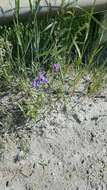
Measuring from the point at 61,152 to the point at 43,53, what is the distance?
600mm

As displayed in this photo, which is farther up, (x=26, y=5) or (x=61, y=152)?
(x=26, y=5)

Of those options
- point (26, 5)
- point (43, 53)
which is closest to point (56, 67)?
point (43, 53)

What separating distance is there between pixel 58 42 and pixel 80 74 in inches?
9.6

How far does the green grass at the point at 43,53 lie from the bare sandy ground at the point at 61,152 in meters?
0.12

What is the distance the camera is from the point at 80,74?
10.3 ft

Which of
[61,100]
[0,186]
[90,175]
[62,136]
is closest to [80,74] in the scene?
[61,100]

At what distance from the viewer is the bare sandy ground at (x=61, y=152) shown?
2869 mm

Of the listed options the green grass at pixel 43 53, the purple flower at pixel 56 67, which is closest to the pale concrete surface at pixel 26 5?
the green grass at pixel 43 53

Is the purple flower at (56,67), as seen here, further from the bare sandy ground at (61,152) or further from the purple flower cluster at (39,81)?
the bare sandy ground at (61,152)

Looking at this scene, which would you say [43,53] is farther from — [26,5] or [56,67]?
[26,5]

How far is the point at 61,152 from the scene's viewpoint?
9.70 ft

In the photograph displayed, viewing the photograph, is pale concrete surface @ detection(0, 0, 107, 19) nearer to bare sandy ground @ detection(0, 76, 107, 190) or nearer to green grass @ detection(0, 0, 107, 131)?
green grass @ detection(0, 0, 107, 131)

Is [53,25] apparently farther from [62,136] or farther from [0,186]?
[0,186]

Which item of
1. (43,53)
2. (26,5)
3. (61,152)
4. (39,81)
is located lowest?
(61,152)
